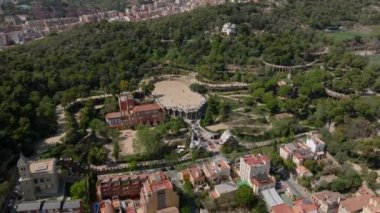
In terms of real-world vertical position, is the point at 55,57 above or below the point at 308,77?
above

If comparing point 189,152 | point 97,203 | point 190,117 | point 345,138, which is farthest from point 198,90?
point 97,203

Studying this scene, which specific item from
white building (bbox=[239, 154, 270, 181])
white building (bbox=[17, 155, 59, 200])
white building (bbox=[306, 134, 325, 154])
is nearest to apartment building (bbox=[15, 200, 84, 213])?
white building (bbox=[17, 155, 59, 200])

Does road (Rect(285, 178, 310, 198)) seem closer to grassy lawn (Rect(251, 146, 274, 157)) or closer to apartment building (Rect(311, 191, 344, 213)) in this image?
apartment building (Rect(311, 191, 344, 213))

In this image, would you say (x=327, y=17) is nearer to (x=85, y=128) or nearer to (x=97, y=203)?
(x=85, y=128)

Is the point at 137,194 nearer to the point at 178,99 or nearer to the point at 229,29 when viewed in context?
the point at 178,99

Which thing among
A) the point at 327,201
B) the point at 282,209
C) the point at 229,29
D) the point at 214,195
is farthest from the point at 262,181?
the point at 229,29
